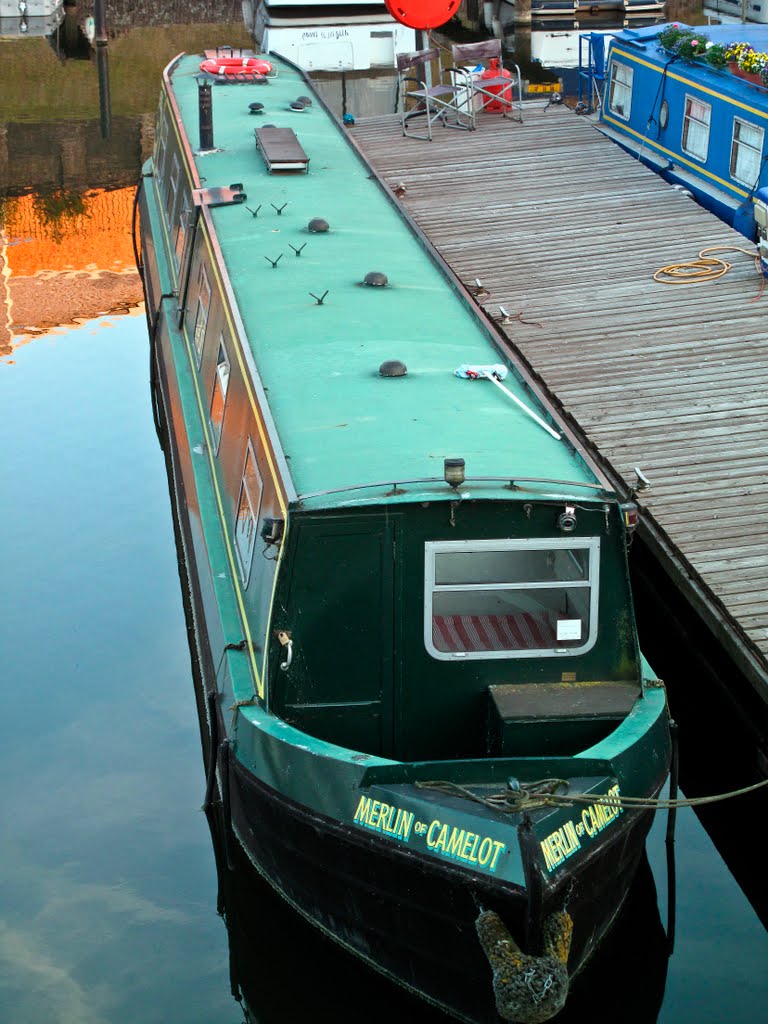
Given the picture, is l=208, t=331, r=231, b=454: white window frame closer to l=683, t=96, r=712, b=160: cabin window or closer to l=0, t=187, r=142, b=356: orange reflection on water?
l=0, t=187, r=142, b=356: orange reflection on water

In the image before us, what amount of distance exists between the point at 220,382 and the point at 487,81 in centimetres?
1270

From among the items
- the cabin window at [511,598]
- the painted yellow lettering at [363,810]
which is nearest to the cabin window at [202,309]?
the cabin window at [511,598]

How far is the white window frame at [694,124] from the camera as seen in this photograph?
19.1 meters

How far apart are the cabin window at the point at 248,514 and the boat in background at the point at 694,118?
1026 cm

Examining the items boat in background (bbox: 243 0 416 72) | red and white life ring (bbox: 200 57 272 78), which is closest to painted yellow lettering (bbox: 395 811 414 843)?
red and white life ring (bbox: 200 57 272 78)

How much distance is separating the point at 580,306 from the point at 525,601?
6.70 metres

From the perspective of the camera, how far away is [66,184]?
2397 centimetres

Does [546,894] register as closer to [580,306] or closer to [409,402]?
[409,402]

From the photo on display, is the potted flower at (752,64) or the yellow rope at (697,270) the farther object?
the potted flower at (752,64)

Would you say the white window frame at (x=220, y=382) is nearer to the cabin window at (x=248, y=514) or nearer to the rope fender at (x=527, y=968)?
the cabin window at (x=248, y=514)

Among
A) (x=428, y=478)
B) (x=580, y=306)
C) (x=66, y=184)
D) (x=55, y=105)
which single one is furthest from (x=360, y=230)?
(x=55, y=105)

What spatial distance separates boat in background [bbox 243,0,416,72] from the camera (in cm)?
3002

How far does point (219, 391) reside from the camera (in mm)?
10977

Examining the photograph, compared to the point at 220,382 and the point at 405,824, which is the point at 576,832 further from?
the point at 220,382
